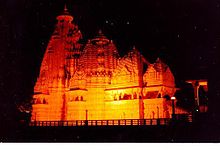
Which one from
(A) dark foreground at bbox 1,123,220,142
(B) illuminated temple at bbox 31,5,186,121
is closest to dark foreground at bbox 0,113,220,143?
(A) dark foreground at bbox 1,123,220,142

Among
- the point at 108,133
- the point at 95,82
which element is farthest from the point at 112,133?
the point at 95,82

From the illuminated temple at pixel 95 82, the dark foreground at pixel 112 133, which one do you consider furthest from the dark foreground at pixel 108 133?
the illuminated temple at pixel 95 82

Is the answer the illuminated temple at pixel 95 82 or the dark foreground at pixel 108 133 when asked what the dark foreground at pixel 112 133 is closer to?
the dark foreground at pixel 108 133

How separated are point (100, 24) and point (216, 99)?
362 inches

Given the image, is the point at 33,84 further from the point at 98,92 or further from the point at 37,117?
the point at 98,92

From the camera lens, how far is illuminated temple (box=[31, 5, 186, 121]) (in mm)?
11500

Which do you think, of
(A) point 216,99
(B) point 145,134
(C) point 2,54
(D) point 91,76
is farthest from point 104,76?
(A) point 216,99

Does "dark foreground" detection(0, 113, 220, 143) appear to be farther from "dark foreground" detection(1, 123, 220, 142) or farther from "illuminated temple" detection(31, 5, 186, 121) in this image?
"illuminated temple" detection(31, 5, 186, 121)

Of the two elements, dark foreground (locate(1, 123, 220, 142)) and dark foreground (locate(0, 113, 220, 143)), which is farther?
dark foreground (locate(1, 123, 220, 142))

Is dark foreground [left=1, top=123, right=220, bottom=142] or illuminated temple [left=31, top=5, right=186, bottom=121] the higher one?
illuminated temple [left=31, top=5, right=186, bottom=121]

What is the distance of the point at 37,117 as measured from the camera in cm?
1286

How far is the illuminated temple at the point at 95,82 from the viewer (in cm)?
1150

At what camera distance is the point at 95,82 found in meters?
12.7

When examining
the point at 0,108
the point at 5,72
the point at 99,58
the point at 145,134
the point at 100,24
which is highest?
the point at 100,24
